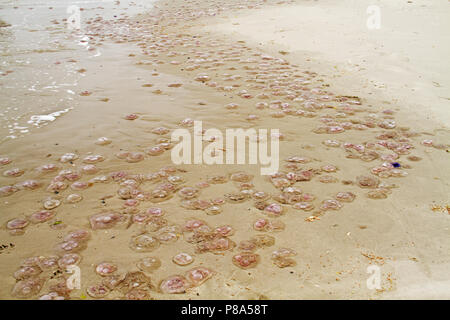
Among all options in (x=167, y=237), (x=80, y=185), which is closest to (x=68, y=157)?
(x=80, y=185)

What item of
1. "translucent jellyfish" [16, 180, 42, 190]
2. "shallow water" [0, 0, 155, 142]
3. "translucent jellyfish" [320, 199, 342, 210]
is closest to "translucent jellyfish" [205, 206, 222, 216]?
"translucent jellyfish" [320, 199, 342, 210]

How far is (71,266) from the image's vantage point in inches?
123

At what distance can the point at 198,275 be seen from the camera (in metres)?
3.02

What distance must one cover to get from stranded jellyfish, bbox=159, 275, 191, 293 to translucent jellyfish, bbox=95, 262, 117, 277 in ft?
1.59

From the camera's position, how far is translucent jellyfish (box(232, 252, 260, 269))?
3.12m

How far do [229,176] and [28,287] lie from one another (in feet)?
8.08

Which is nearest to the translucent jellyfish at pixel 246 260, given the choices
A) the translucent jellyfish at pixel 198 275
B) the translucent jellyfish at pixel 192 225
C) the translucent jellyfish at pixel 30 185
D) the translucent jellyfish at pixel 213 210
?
the translucent jellyfish at pixel 198 275

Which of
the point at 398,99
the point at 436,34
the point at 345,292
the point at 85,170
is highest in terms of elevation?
the point at 436,34

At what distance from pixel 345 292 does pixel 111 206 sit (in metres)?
2.58

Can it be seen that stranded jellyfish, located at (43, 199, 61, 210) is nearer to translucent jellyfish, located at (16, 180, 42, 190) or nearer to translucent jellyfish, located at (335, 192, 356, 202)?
translucent jellyfish, located at (16, 180, 42, 190)

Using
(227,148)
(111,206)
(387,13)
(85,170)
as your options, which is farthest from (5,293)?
(387,13)

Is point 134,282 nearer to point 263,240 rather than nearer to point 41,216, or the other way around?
point 263,240

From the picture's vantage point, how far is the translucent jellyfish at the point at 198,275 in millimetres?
2963
